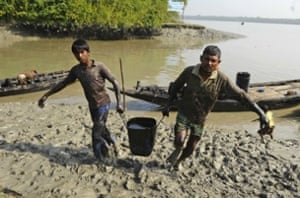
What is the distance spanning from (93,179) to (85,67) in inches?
64.8

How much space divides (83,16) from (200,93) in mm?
31822

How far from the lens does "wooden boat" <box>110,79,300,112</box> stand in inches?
444

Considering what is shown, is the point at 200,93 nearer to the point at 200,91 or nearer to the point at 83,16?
the point at 200,91

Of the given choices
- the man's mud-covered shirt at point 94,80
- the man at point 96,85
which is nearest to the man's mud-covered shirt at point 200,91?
the man at point 96,85

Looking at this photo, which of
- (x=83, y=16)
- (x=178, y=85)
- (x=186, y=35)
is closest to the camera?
(x=178, y=85)

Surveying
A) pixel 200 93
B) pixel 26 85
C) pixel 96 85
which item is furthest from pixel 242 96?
pixel 26 85

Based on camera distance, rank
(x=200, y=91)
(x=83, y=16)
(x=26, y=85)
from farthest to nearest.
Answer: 1. (x=83, y=16)
2. (x=26, y=85)
3. (x=200, y=91)

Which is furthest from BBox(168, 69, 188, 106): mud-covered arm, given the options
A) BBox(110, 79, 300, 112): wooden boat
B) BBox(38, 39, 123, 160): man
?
BBox(110, 79, 300, 112): wooden boat

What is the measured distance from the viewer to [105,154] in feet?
17.7

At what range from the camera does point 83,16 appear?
34.4 meters

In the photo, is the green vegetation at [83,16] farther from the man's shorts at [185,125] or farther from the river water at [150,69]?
the man's shorts at [185,125]

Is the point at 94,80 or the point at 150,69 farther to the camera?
the point at 150,69

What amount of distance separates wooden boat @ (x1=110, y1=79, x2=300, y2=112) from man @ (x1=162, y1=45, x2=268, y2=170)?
6.30m

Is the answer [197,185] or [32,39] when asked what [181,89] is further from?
[32,39]
